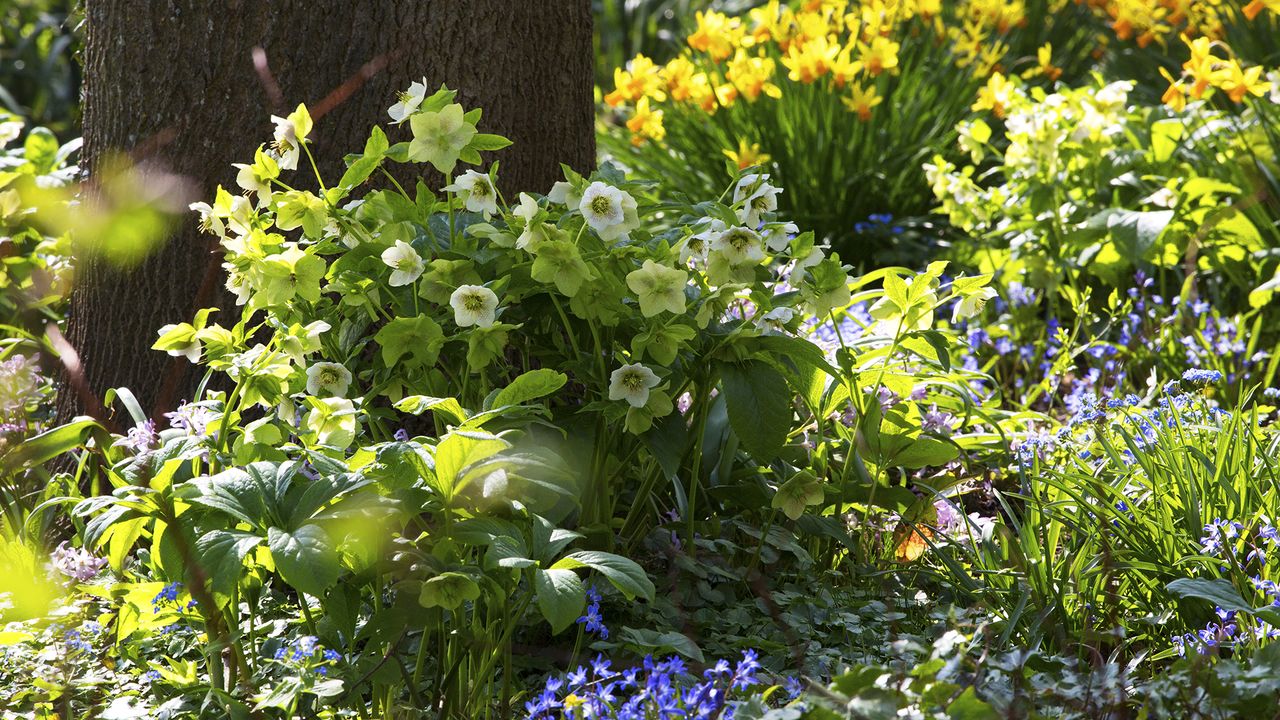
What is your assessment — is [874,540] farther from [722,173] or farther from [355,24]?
[722,173]

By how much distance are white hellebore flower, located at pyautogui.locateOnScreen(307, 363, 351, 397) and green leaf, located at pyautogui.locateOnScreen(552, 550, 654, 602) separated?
1.77 feet

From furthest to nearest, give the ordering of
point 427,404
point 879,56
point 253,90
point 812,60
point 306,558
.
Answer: point 879,56 < point 812,60 < point 253,90 < point 427,404 < point 306,558

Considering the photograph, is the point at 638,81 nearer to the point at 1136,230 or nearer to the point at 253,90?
the point at 1136,230

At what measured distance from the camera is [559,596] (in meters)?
1.45

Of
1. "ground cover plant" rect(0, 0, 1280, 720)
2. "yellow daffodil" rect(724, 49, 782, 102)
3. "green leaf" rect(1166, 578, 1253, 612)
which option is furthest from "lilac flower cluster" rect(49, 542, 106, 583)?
"yellow daffodil" rect(724, 49, 782, 102)

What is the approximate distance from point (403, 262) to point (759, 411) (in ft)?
2.01

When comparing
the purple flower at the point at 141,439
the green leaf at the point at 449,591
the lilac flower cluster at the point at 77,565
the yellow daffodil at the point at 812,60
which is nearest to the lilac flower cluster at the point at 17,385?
the lilac flower cluster at the point at 77,565

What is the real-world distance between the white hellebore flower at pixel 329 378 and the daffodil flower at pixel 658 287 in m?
0.49

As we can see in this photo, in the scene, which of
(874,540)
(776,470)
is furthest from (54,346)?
(874,540)

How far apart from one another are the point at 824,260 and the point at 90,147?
5.58ft

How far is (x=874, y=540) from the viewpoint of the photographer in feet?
7.75

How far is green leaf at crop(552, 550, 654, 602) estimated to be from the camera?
4.93 feet

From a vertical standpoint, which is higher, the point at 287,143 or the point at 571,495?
the point at 287,143

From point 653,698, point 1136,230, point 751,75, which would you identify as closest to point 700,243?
point 653,698
